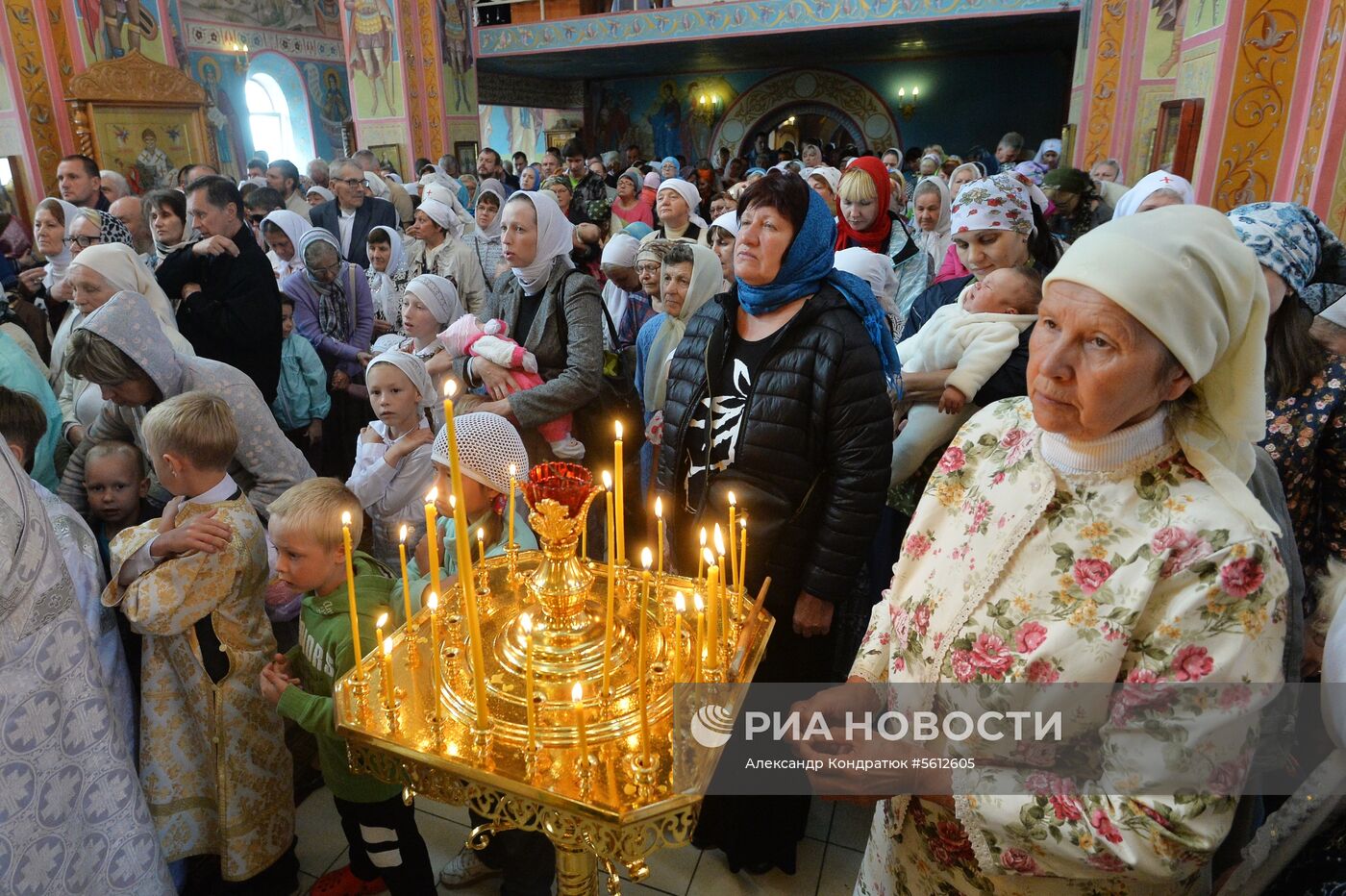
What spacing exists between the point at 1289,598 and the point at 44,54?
1253 centimetres

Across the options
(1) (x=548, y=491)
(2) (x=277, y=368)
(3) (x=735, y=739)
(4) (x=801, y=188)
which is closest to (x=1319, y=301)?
(4) (x=801, y=188)

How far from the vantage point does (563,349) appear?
314 centimetres

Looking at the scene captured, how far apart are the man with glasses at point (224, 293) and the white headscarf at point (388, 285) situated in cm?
136

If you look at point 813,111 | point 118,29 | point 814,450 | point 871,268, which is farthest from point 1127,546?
point 813,111

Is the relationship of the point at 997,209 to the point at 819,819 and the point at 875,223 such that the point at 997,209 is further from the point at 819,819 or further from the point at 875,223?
Result: the point at 819,819

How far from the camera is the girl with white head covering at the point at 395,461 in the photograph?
2.76m

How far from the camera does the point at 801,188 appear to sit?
2041mm

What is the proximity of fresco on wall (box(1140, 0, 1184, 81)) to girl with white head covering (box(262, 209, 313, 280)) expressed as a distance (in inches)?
321

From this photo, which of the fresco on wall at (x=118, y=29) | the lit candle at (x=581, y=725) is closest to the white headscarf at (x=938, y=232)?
the lit candle at (x=581, y=725)

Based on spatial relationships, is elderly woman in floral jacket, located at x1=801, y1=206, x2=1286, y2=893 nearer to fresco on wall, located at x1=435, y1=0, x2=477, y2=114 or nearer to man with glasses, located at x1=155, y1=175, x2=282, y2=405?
man with glasses, located at x1=155, y1=175, x2=282, y2=405

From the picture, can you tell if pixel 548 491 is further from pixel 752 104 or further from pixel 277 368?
pixel 752 104

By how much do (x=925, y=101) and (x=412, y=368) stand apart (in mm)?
18540

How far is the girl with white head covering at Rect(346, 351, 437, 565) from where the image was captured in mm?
2758

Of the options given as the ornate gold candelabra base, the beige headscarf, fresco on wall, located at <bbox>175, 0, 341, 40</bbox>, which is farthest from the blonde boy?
fresco on wall, located at <bbox>175, 0, 341, 40</bbox>
